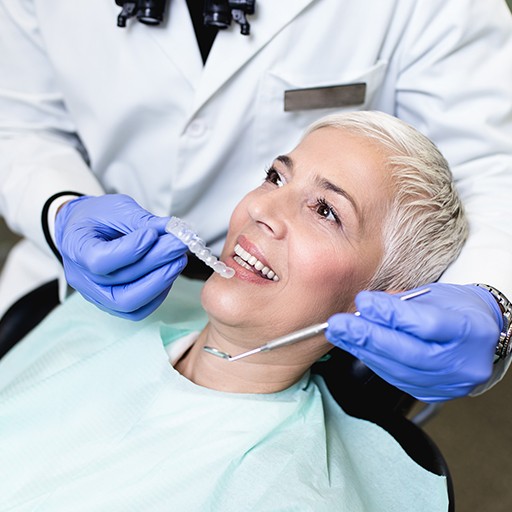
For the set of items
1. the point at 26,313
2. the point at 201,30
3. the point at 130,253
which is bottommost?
the point at 26,313

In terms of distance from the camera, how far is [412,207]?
1.29 meters

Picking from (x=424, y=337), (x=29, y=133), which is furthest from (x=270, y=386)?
(x=29, y=133)

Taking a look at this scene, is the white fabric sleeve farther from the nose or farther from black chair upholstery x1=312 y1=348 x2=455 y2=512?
black chair upholstery x1=312 y1=348 x2=455 y2=512

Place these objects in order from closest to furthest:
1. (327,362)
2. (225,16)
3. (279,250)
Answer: (279,250)
(225,16)
(327,362)

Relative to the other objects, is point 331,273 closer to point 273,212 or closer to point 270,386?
point 273,212

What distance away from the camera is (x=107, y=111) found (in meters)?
1.60

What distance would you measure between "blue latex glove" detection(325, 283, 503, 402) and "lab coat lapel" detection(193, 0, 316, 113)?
67 cm

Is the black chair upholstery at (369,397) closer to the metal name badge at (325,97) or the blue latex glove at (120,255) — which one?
the blue latex glove at (120,255)

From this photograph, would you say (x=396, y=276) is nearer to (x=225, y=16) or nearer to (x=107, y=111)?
(x=225, y=16)

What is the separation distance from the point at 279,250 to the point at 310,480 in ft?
1.40

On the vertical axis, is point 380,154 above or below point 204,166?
above

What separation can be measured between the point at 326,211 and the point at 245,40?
45 centimetres

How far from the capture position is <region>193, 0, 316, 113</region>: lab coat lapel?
4.74ft

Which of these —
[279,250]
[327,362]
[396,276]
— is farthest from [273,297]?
[327,362]
